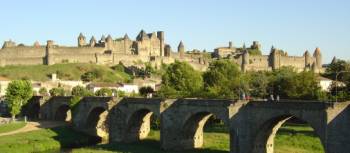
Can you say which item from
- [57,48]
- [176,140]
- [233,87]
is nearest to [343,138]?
[176,140]

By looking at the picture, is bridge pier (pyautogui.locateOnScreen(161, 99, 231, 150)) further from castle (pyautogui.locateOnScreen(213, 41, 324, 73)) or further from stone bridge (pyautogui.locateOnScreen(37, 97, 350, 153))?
castle (pyautogui.locateOnScreen(213, 41, 324, 73))

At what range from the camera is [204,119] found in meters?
43.7

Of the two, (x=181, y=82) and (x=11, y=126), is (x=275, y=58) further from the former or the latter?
(x=11, y=126)

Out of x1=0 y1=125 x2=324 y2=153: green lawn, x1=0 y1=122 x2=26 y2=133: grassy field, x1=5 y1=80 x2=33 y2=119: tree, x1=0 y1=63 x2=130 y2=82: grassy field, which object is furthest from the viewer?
x1=0 y1=63 x2=130 y2=82: grassy field

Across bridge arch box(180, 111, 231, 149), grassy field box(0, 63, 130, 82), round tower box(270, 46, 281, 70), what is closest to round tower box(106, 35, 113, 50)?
grassy field box(0, 63, 130, 82)

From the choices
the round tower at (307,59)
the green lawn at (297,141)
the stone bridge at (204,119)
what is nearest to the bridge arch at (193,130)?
the stone bridge at (204,119)

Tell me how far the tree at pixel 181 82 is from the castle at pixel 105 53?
49.1 meters

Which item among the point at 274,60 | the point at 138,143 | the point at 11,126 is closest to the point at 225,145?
the point at 138,143

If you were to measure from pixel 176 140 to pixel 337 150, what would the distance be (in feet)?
54.6

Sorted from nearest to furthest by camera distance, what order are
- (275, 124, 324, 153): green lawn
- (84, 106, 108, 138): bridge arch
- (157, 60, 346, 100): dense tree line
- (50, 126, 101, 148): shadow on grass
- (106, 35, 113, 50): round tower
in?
(275, 124, 324, 153): green lawn, (50, 126, 101, 148): shadow on grass, (84, 106, 108, 138): bridge arch, (157, 60, 346, 100): dense tree line, (106, 35, 113, 50): round tower

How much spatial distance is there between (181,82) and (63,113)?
1680 cm

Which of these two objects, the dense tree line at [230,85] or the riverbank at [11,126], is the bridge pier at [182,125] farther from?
the riverbank at [11,126]

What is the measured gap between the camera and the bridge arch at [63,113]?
66.1 m

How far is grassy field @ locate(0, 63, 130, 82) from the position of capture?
4149 inches
